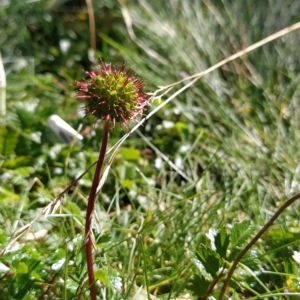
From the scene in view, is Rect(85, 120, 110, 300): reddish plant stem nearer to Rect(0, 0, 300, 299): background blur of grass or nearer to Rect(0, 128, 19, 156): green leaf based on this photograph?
Rect(0, 0, 300, 299): background blur of grass

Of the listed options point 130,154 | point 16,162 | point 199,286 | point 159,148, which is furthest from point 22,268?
point 159,148

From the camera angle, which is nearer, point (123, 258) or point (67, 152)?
point (123, 258)

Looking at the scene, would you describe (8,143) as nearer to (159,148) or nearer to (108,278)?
(159,148)

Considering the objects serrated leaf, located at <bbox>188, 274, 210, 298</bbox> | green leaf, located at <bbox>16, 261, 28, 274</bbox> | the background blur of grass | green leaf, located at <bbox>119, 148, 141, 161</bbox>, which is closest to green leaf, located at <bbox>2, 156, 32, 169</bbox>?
the background blur of grass

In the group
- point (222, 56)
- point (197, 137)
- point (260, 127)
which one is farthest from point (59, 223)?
point (222, 56)

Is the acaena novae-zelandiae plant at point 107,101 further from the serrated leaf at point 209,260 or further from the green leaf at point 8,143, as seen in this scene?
the green leaf at point 8,143

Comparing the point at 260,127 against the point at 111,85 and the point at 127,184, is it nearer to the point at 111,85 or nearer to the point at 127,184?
the point at 127,184
